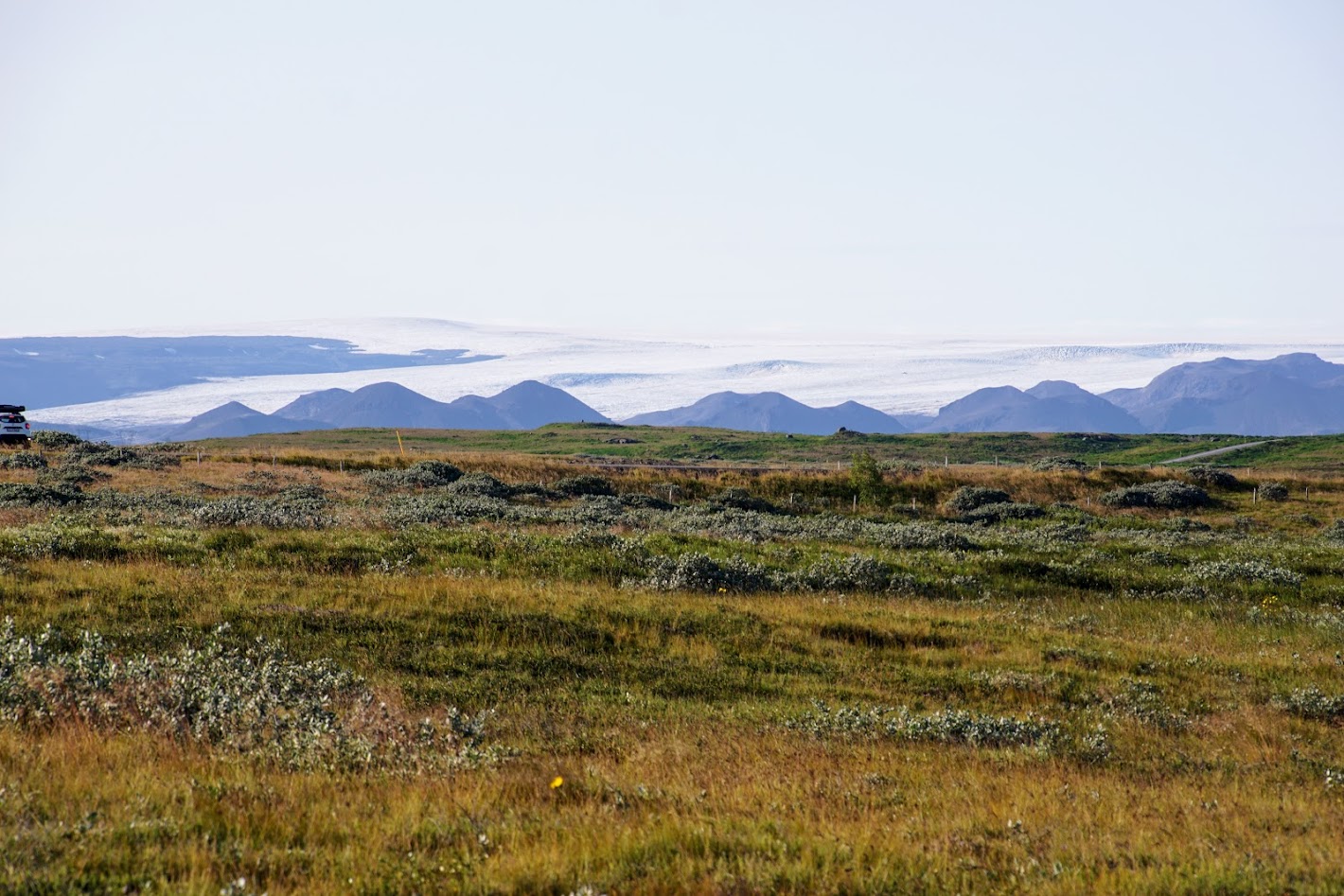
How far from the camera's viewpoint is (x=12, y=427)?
63938 millimetres

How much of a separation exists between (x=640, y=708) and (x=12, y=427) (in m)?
67.1

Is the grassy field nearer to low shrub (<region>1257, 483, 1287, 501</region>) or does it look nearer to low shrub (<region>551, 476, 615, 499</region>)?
low shrub (<region>551, 476, 615, 499</region>)

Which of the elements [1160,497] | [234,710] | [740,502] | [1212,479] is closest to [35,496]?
[234,710]

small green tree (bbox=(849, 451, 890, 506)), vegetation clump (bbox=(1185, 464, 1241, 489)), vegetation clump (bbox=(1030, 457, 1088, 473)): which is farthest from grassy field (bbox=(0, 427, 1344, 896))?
vegetation clump (bbox=(1030, 457, 1088, 473))

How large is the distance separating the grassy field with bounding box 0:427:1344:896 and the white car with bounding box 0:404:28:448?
111ft

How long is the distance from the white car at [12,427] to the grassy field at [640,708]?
3371cm

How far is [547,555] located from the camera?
25531 mm

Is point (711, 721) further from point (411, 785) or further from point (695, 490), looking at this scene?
point (695, 490)

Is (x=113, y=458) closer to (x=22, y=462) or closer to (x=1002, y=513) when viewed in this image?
(x=22, y=462)

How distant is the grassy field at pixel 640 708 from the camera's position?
7.07 m

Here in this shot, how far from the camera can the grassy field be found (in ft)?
23.2

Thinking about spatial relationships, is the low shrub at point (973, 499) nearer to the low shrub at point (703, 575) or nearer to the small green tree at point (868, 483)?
the small green tree at point (868, 483)

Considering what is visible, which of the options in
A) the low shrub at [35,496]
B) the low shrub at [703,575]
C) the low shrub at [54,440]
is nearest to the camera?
the low shrub at [703,575]

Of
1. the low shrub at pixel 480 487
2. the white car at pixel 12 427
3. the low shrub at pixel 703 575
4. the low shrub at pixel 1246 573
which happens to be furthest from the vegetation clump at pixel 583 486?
the white car at pixel 12 427
